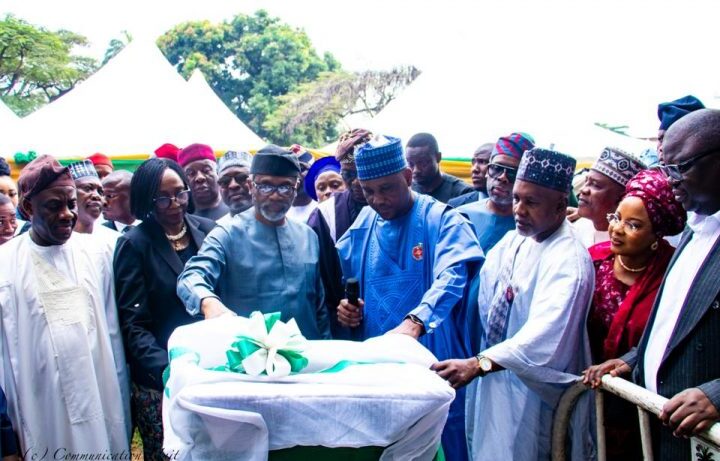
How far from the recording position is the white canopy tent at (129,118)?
12.2m

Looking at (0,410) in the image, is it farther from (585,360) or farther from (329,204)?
(329,204)

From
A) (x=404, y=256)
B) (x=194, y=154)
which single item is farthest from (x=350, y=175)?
(x=404, y=256)

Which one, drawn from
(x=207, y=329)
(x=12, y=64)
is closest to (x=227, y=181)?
(x=207, y=329)

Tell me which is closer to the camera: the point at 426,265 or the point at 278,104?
the point at 426,265

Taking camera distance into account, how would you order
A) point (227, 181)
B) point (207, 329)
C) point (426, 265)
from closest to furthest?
point (207, 329) < point (426, 265) < point (227, 181)

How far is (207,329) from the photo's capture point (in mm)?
2096

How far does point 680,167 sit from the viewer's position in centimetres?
234

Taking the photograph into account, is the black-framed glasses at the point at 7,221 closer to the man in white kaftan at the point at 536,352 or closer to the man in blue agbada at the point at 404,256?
the man in blue agbada at the point at 404,256

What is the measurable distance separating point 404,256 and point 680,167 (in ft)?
4.73

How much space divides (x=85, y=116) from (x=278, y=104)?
60.5 ft

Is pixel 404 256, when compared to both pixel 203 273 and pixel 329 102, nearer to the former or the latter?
pixel 203 273

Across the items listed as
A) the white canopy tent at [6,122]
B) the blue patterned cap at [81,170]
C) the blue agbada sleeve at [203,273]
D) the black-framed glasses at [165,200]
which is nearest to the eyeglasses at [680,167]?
the blue agbada sleeve at [203,273]

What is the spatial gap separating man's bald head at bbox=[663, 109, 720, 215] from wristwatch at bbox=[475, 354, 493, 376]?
37.7 inches

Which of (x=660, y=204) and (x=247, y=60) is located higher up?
(x=247, y=60)
